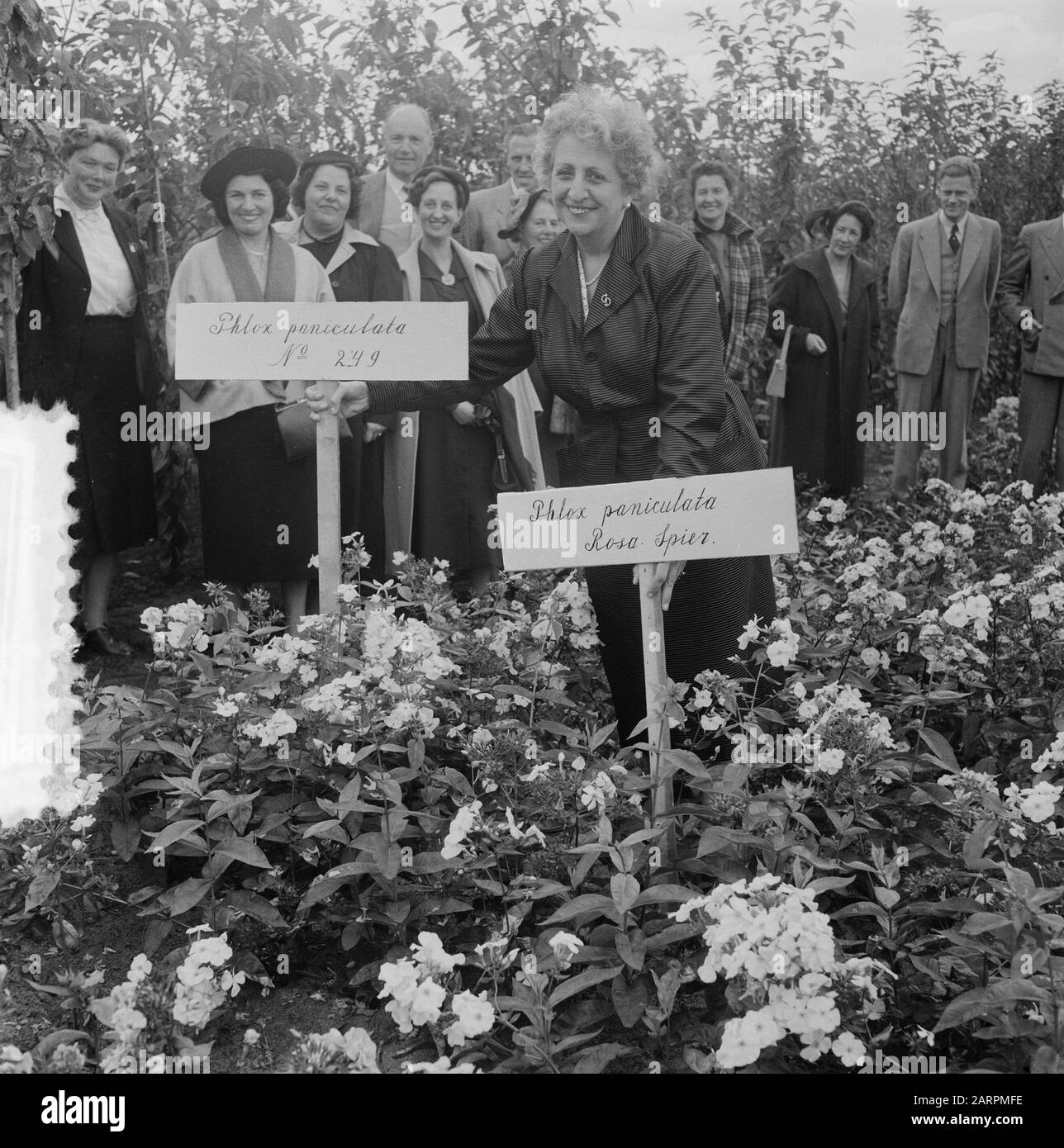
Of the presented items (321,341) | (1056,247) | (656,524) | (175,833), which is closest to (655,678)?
(656,524)

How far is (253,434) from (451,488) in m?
0.77

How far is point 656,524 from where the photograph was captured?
268 centimetres

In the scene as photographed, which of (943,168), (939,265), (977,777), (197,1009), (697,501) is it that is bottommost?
(197,1009)

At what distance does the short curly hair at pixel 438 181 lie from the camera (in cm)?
511

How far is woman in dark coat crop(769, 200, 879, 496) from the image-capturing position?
6688 millimetres

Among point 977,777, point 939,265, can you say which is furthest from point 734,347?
point 977,777

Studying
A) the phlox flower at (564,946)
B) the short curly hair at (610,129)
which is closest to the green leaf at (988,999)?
the phlox flower at (564,946)

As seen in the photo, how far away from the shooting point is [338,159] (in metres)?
5.02

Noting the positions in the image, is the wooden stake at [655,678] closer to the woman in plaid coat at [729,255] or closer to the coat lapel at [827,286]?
the woman in plaid coat at [729,255]

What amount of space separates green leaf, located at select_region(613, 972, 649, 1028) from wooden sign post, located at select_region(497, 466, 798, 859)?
34cm

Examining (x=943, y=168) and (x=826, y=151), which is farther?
(x=826, y=151)

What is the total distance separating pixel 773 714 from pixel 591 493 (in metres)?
0.60

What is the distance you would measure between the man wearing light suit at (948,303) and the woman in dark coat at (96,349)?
3722mm

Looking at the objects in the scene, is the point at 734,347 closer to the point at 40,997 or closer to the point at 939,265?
Result: the point at 939,265
